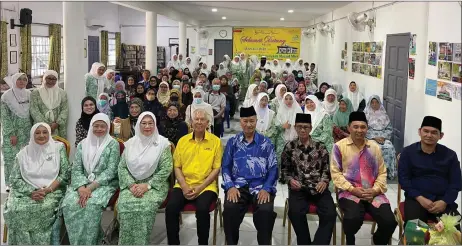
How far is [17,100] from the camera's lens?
481cm

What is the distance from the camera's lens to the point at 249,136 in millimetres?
3535

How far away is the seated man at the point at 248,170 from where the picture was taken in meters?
3.37

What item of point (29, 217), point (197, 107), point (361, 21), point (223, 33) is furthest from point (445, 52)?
point (223, 33)

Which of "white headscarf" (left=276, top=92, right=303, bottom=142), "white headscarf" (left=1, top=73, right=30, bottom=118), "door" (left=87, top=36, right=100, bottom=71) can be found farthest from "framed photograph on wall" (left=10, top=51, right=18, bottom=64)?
"white headscarf" (left=276, top=92, right=303, bottom=142)

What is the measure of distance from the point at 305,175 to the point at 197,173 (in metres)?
0.86

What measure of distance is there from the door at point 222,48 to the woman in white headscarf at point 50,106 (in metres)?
11.8

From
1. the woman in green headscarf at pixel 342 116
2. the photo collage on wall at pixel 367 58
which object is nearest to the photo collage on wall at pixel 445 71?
the woman in green headscarf at pixel 342 116

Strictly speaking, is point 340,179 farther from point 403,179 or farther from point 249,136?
point 249,136

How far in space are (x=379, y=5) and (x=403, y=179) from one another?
15.1ft

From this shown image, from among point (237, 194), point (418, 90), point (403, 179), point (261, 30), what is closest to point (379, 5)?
point (418, 90)

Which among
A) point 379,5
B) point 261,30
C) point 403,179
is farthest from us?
point 261,30

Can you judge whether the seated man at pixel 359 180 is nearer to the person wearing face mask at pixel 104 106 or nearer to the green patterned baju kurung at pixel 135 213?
the green patterned baju kurung at pixel 135 213

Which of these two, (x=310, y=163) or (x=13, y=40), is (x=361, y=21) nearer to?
(x=310, y=163)

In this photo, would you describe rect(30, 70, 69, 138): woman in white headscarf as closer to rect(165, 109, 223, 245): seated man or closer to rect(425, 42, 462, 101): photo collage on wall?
rect(165, 109, 223, 245): seated man
